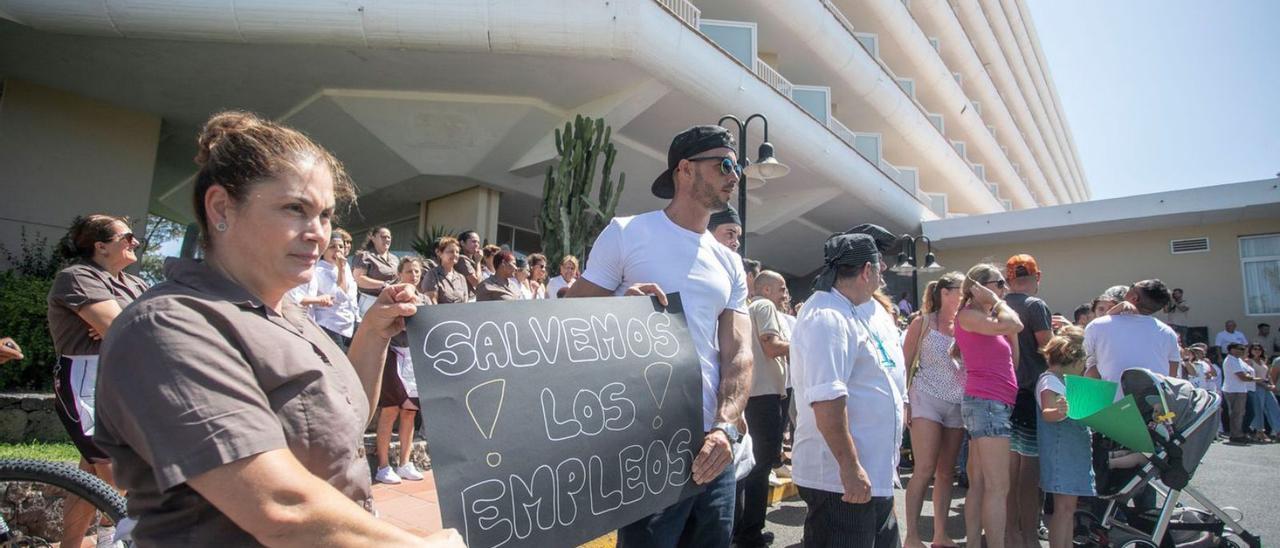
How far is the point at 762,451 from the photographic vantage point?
178 inches

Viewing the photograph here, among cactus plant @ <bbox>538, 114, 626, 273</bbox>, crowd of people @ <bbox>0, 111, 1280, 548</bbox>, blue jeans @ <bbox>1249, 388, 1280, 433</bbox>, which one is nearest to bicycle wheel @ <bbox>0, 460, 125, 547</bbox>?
crowd of people @ <bbox>0, 111, 1280, 548</bbox>

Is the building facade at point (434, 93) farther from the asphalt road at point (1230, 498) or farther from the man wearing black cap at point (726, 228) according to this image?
the asphalt road at point (1230, 498)

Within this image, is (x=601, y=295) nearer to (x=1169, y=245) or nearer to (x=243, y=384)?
(x=243, y=384)

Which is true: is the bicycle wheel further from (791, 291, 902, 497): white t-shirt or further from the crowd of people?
(791, 291, 902, 497): white t-shirt

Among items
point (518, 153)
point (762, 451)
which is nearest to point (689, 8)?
point (518, 153)

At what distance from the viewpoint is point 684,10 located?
12.6 meters

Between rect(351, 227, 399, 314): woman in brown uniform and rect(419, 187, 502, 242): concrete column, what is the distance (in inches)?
287

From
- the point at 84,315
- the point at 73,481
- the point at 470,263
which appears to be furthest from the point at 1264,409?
the point at 84,315

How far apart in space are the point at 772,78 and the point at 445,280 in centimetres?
1146

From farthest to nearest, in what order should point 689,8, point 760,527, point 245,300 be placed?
point 689,8 < point 760,527 < point 245,300

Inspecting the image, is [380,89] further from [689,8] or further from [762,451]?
Result: [762,451]

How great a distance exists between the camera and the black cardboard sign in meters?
1.72

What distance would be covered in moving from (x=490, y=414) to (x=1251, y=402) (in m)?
15.5

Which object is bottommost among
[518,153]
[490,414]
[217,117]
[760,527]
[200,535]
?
[760,527]
